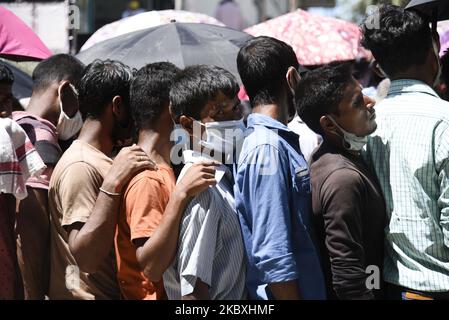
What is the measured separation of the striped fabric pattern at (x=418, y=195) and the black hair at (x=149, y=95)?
981 millimetres

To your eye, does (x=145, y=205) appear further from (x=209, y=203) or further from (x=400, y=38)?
(x=400, y=38)

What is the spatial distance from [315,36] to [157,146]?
386 centimetres

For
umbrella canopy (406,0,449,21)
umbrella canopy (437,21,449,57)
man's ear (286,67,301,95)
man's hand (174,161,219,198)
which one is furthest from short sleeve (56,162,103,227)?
umbrella canopy (437,21,449,57)

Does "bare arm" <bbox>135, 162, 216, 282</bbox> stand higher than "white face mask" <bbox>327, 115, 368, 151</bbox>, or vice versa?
"white face mask" <bbox>327, 115, 368, 151</bbox>

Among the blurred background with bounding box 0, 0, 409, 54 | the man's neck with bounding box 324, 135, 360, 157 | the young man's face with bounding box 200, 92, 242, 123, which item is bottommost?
the blurred background with bounding box 0, 0, 409, 54

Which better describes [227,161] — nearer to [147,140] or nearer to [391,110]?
[147,140]

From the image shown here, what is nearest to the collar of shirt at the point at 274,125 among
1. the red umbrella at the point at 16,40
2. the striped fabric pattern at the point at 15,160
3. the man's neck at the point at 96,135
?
the man's neck at the point at 96,135

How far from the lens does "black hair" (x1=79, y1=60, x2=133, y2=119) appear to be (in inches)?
151

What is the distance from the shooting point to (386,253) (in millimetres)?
3596

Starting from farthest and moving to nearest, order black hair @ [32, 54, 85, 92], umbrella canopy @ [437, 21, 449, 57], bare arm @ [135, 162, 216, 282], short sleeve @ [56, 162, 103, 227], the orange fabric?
umbrella canopy @ [437, 21, 449, 57] → black hair @ [32, 54, 85, 92] → short sleeve @ [56, 162, 103, 227] → the orange fabric → bare arm @ [135, 162, 216, 282]

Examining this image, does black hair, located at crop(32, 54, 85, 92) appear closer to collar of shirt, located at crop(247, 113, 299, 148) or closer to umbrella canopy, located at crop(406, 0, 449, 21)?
collar of shirt, located at crop(247, 113, 299, 148)

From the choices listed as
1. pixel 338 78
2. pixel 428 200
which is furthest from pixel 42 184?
pixel 428 200

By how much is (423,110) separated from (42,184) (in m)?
1.77

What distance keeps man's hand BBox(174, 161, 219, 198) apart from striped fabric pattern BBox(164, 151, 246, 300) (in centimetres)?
9
